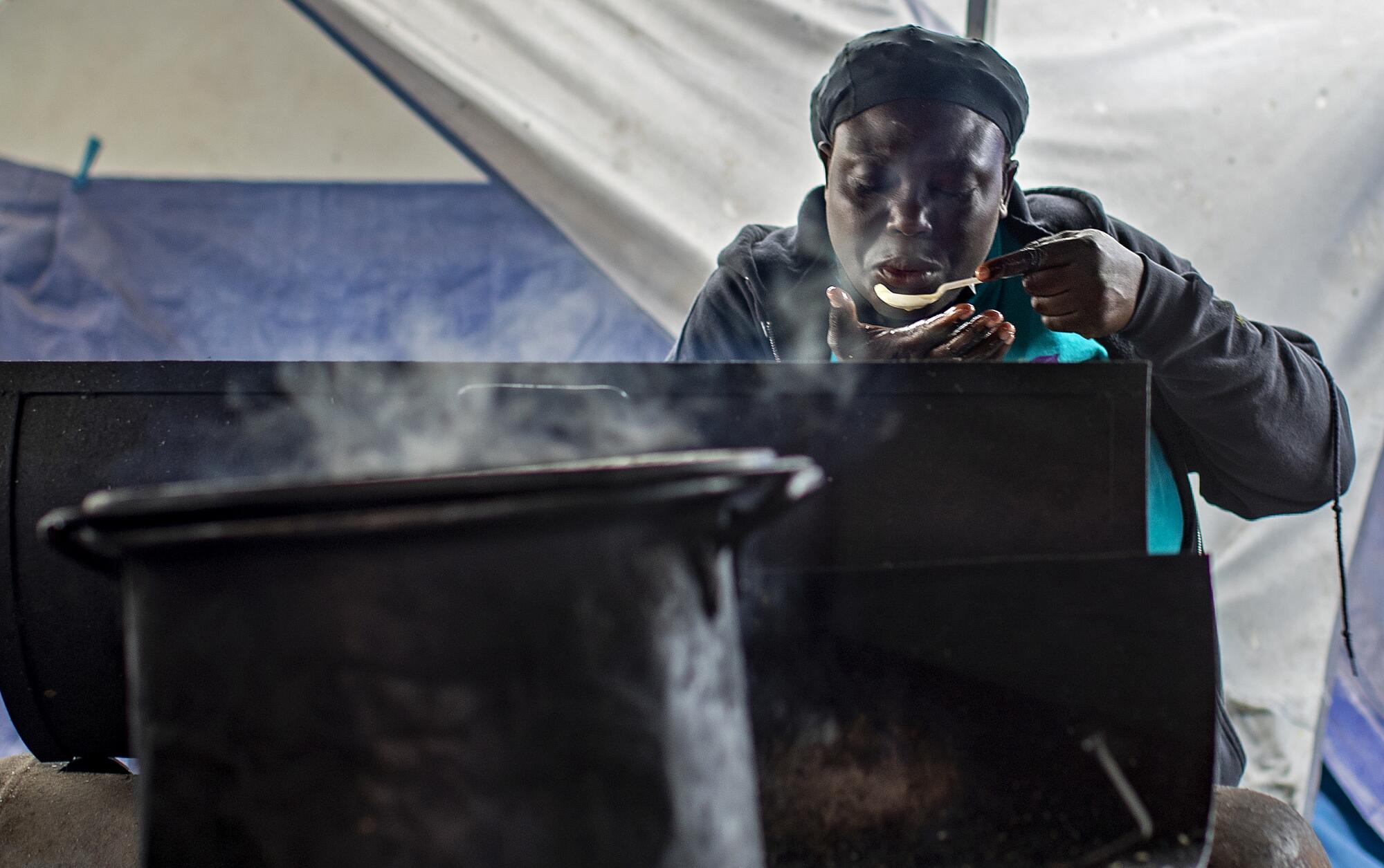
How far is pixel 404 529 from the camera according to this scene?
18.6 inches

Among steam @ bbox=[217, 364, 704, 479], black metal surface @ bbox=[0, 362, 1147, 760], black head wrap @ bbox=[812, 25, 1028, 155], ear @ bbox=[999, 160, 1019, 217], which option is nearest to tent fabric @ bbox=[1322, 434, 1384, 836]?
ear @ bbox=[999, 160, 1019, 217]

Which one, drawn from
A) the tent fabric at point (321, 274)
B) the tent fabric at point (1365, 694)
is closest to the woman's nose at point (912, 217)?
the tent fabric at point (321, 274)

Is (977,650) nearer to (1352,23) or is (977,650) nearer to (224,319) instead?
(1352,23)

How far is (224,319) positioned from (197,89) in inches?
25.5

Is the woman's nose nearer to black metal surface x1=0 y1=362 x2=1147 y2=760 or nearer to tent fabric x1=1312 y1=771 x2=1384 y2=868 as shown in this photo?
black metal surface x1=0 y1=362 x2=1147 y2=760

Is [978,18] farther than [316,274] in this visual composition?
No

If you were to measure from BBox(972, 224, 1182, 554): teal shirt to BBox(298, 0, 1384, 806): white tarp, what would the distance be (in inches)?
34.6

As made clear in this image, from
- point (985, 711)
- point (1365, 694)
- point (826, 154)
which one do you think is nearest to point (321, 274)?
point (826, 154)

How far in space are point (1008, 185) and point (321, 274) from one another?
1.73m

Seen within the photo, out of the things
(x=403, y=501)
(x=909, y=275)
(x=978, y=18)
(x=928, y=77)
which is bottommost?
(x=403, y=501)

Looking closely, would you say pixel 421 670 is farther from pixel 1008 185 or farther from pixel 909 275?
pixel 1008 185

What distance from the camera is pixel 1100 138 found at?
2.08 meters

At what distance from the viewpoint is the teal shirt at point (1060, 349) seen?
127 centimetres

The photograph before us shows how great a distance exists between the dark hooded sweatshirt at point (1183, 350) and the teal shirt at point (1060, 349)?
2 centimetres
